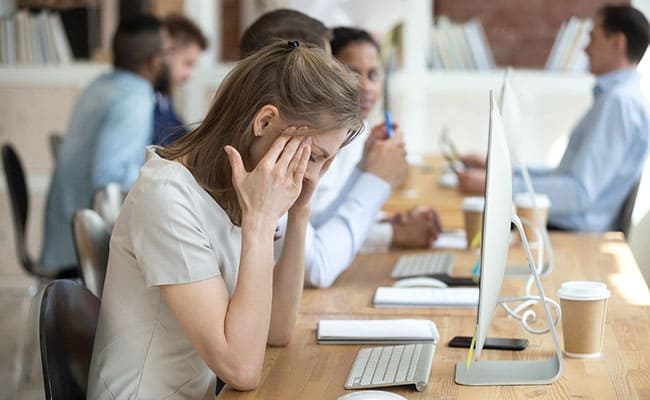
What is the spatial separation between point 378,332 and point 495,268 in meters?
0.42

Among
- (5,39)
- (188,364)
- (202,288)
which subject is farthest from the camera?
(5,39)

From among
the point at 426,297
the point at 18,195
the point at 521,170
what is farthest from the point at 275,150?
the point at 18,195

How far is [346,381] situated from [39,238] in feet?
13.5

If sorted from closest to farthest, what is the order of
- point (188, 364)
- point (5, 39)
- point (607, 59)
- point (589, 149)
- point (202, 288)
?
point (202, 288), point (188, 364), point (589, 149), point (607, 59), point (5, 39)

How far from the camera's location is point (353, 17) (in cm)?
415

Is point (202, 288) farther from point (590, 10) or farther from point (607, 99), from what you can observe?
point (590, 10)

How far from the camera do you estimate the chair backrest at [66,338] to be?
1.69 m

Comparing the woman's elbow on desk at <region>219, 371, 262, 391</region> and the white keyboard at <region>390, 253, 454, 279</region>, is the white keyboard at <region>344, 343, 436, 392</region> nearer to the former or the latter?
the woman's elbow on desk at <region>219, 371, 262, 391</region>

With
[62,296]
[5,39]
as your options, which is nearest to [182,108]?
[5,39]

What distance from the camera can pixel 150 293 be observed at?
1733 mm

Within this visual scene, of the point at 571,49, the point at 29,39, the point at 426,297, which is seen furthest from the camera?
the point at 29,39

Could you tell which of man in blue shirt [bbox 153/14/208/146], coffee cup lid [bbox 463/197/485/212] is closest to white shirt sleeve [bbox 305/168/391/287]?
coffee cup lid [bbox 463/197/485/212]

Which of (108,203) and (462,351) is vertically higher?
(462,351)

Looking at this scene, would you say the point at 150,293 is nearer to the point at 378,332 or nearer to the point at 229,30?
the point at 378,332
